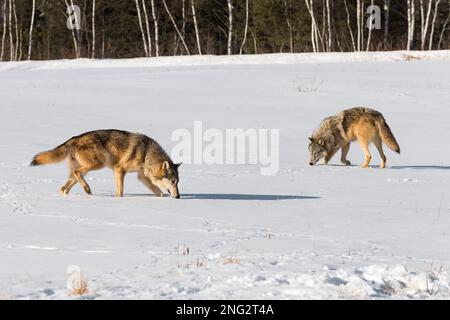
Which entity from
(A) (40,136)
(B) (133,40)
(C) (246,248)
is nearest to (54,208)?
(C) (246,248)

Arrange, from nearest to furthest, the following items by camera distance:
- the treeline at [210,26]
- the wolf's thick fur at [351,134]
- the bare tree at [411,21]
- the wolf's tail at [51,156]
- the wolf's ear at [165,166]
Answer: the wolf's tail at [51,156], the wolf's ear at [165,166], the wolf's thick fur at [351,134], the bare tree at [411,21], the treeline at [210,26]

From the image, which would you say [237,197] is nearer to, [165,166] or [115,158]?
[165,166]

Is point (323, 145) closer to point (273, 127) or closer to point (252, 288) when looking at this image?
point (273, 127)

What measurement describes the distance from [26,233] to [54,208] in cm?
170

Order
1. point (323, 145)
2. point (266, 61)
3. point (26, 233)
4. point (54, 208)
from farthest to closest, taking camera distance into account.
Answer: point (266, 61)
point (323, 145)
point (54, 208)
point (26, 233)

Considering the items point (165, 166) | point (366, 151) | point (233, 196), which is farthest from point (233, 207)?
point (366, 151)

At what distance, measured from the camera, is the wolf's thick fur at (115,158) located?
11.5m

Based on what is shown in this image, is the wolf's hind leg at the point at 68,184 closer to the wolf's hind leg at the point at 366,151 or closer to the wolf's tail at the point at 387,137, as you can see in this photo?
the wolf's hind leg at the point at 366,151

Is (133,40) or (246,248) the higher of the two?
(133,40)

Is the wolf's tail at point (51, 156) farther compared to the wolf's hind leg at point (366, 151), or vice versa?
the wolf's hind leg at point (366, 151)

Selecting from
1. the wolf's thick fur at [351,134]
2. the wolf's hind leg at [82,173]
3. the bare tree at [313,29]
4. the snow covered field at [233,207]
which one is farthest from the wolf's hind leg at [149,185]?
the bare tree at [313,29]

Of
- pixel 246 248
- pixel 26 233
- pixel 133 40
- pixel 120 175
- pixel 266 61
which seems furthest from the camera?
pixel 133 40

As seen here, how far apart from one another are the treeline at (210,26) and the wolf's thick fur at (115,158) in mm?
33279

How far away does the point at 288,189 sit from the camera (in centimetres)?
1291
